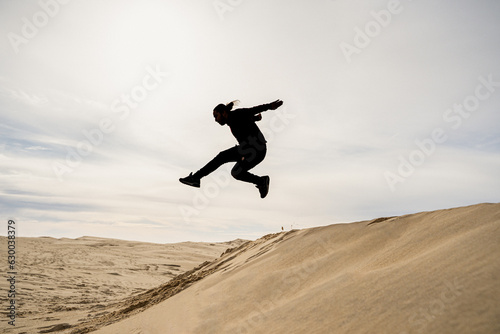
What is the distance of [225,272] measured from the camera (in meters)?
4.97

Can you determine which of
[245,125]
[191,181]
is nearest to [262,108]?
[245,125]

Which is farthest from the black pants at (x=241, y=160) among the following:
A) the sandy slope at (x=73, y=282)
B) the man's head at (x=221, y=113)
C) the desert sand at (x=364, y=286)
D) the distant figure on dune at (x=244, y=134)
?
the sandy slope at (x=73, y=282)

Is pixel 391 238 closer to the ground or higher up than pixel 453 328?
higher up

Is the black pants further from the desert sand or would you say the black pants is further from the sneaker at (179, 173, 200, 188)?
the desert sand

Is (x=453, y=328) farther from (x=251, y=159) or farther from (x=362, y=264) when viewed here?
(x=251, y=159)

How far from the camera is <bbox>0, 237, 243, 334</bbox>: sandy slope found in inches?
236

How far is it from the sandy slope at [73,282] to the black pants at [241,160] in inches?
153

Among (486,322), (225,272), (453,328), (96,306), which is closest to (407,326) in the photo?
(453,328)

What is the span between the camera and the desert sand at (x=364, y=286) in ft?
5.26

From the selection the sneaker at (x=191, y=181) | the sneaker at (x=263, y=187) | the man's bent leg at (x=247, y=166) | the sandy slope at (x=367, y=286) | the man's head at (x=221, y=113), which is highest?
the man's head at (x=221, y=113)

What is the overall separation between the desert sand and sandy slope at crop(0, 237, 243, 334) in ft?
5.92

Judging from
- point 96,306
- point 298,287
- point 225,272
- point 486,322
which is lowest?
point 486,322

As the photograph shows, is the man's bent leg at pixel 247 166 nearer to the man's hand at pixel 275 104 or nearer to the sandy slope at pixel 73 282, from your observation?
the man's hand at pixel 275 104

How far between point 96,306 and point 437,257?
7.40 m
